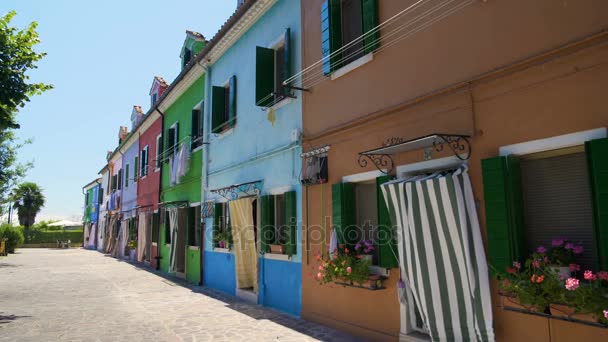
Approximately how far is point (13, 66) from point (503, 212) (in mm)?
9478

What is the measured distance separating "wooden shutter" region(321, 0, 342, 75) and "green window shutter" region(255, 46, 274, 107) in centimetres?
209

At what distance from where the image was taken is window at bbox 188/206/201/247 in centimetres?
1295

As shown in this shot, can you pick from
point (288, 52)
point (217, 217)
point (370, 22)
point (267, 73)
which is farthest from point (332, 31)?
point (217, 217)

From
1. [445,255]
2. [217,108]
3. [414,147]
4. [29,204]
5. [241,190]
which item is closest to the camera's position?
[445,255]

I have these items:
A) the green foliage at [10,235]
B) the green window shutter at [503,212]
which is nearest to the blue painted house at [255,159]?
the green window shutter at [503,212]

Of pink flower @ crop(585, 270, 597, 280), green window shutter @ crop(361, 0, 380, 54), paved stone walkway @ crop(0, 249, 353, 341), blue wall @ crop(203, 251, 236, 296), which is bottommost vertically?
paved stone walkway @ crop(0, 249, 353, 341)

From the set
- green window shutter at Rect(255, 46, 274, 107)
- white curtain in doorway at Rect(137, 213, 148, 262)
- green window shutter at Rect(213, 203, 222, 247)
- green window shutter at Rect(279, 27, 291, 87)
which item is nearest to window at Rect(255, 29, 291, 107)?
green window shutter at Rect(255, 46, 274, 107)

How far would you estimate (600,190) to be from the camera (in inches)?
136

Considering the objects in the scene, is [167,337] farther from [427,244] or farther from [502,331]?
[502,331]

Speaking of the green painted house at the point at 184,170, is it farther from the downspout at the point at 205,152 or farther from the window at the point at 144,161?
the window at the point at 144,161

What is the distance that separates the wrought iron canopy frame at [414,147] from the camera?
478 cm

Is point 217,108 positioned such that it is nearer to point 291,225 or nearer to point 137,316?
point 291,225

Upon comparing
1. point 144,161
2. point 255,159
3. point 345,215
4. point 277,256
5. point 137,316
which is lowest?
point 137,316

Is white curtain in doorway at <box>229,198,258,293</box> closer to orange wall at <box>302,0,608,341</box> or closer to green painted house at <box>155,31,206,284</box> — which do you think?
orange wall at <box>302,0,608,341</box>
